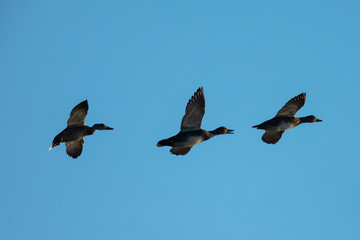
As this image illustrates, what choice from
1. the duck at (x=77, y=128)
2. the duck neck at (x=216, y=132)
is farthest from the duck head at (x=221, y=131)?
the duck at (x=77, y=128)

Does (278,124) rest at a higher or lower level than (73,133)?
lower

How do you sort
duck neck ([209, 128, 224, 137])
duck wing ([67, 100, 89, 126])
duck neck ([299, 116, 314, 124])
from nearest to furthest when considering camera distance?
duck neck ([209, 128, 224, 137]) < duck wing ([67, 100, 89, 126]) < duck neck ([299, 116, 314, 124])

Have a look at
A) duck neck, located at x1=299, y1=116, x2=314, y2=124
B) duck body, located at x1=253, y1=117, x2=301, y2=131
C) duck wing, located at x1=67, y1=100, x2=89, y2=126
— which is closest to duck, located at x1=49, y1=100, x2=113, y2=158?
duck wing, located at x1=67, y1=100, x2=89, y2=126

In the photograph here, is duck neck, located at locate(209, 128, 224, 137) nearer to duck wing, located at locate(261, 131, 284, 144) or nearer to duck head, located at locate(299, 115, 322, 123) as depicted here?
duck wing, located at locate(261, 131, 284, 144)

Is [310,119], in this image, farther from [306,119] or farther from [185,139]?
[185,139]

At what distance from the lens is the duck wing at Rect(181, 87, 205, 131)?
32562 mm

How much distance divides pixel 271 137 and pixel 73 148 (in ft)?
34.8

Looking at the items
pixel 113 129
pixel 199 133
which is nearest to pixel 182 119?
pixel 199 133

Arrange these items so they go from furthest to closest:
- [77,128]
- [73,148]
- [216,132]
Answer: [73,148]
[77,128]
[216,132]

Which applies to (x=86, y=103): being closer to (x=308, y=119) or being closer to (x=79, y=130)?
(x=79, y=130)

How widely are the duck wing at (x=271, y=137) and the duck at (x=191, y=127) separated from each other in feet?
17.4

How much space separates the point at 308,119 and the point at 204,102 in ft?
22.9

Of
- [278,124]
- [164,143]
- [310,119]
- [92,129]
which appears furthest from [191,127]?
[310,119]

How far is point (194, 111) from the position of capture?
107ft
